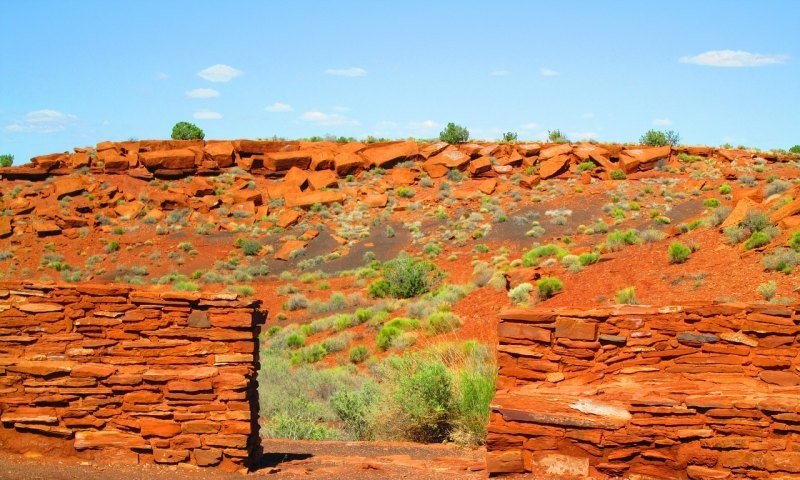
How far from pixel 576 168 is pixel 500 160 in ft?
15.0

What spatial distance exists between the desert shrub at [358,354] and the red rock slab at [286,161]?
93.9ft

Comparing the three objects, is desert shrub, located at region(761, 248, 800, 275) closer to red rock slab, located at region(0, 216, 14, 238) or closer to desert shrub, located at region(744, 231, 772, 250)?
desert shrub, located at region(744, 231, 772, 250)

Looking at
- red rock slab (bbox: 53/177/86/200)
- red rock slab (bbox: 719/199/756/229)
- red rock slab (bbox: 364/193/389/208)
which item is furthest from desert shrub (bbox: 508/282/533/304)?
red rock slab (bbox: 53/177/86/200)

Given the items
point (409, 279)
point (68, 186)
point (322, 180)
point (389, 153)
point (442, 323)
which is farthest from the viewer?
point (389, 153)

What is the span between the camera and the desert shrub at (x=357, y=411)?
1448 centimetres

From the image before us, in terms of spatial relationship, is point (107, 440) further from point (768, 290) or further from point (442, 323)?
point (768, 290)

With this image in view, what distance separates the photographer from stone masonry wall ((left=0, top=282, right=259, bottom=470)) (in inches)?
391

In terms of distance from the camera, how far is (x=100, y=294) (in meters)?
10.2

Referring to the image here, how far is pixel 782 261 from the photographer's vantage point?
64.1 ft

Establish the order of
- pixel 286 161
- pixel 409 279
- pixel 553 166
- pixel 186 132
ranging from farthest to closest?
pixel 186 132, pixel 286 161, pixel 553 166, pixel 409 279

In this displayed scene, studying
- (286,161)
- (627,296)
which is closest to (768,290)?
(627,296)

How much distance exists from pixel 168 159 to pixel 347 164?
34.5 ft

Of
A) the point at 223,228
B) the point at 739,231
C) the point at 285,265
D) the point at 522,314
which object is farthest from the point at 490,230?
the point at 522,314

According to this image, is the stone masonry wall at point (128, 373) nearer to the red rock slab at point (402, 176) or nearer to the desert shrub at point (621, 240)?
the desert shrub at point (621, 240)
